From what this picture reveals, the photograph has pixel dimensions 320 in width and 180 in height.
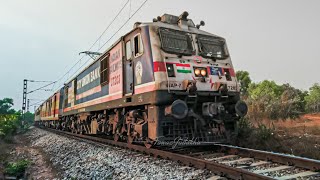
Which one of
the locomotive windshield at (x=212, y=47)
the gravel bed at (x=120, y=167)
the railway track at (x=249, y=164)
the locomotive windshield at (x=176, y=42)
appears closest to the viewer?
the railway track at (x=249, y=164)

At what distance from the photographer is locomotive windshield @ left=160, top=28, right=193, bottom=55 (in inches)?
320

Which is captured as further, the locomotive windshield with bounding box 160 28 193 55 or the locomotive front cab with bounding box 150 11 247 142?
the locomotive windshield with bounding box 160 28 193 55

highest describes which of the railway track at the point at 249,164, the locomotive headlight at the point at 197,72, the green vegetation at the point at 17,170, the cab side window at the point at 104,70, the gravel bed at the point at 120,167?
the cab side window at the point at 104,70

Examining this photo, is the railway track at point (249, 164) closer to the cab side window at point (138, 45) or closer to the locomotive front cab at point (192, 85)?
the locomotive front cab at point (192, 85)

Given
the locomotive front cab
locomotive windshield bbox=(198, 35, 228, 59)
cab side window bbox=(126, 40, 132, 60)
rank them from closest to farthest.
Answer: the locomotive front cab
locomotive windshield bbox=(198, 35, 228, 59)
cab side window bbox=(126, 40, 132, 60)

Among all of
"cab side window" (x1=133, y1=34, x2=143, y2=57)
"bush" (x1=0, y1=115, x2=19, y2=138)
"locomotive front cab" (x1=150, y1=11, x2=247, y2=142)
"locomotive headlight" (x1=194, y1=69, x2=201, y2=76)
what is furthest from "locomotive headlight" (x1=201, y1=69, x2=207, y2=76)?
"bush" (x1=0, y1=115, x2=19, y2=138)

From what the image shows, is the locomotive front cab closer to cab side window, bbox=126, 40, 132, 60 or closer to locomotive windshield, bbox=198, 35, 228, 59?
locomotive windshield, bbox=198, 35, 228, 59

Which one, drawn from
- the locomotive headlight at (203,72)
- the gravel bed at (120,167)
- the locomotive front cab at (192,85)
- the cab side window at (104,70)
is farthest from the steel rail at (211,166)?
the cab side window at (104,70)

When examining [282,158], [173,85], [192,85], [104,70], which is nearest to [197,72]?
[192,85]

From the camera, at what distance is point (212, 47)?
359 inches

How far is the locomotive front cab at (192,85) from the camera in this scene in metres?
7.64

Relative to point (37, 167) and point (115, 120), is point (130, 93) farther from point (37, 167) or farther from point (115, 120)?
point (37, 167)

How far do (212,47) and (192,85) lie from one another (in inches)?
79.7

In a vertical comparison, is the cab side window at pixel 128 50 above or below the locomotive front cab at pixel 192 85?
above
